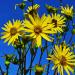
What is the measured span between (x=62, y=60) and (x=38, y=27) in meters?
0.22

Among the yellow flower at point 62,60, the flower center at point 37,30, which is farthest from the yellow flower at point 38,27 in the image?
the yellow flower at point 62,60

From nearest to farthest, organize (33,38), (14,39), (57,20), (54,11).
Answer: (33,38) < (14,39) < (57,20) < (54,11)

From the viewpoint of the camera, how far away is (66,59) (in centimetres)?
170

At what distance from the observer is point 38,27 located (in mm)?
1663

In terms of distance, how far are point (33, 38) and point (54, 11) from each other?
2.67 feet

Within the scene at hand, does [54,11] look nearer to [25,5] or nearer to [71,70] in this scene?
[25,5]

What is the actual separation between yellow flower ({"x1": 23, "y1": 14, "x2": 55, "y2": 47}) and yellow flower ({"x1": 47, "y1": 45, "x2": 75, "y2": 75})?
0.38ft

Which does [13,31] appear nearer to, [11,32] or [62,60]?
[11,32]

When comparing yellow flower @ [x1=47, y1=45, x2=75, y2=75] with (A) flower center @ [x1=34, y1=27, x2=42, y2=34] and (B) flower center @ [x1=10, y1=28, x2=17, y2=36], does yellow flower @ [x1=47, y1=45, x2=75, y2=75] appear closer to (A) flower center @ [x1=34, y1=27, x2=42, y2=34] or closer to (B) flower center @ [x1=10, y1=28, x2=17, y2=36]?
(A) flower center @ [x1=34, y1=27, x2=42, y2=34]

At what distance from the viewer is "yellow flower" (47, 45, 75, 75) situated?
1.61 m

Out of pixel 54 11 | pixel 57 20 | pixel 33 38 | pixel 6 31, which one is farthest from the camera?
pixel 54 11

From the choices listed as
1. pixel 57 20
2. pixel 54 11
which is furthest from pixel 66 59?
pixel 54 11

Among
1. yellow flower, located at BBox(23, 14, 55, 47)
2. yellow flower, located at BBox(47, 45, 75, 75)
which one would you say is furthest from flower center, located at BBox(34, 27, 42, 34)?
yellow flower, located at BBox(47, 45, 75, 75)

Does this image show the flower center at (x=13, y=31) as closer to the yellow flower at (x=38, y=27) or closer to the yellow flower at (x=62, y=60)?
the yellow flower at (x=38, y=27)
